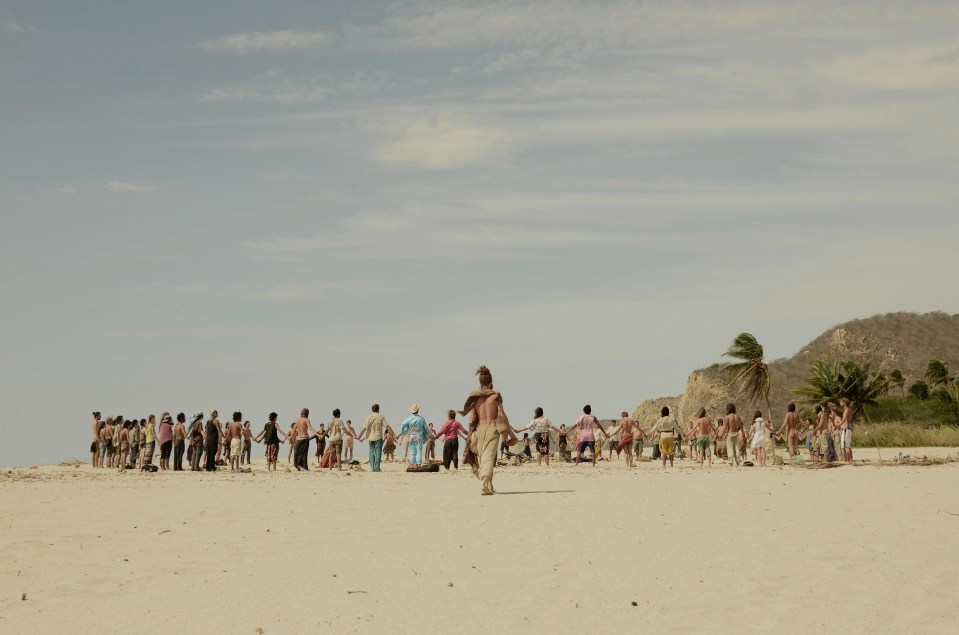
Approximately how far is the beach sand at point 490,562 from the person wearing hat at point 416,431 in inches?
394

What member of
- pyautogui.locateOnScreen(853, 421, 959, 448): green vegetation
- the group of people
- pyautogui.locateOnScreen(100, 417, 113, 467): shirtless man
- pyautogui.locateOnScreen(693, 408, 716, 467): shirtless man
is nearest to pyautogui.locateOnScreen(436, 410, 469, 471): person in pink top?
the group of people

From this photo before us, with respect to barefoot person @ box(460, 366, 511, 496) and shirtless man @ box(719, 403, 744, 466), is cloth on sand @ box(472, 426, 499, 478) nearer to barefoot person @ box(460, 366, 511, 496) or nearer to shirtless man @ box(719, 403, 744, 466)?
barefoot person @ box(460, 366, 511, 496)

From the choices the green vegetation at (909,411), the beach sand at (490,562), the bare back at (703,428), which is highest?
the green vegetation at (909,411)

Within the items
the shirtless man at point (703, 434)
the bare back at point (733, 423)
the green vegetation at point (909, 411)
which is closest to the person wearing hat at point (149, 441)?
the shirtless man at point (703, 434)

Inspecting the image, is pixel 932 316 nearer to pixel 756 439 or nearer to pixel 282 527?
pixel 756 439

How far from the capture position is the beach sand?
321 inches

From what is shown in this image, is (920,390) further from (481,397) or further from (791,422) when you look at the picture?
(481,397)

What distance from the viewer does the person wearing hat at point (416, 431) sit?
1128 inches

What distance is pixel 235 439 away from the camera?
29.7m

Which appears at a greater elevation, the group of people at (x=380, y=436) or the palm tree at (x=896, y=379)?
the palm tree at (x=896, y=379)

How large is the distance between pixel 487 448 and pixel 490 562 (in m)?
7.08

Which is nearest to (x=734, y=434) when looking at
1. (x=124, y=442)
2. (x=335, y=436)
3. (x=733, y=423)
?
(x=733, y=423)

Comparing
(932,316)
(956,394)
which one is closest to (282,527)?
(956,394)

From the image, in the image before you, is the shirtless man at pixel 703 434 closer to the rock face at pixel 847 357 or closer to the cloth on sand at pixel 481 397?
the cloth on sand at pixel 481 397
